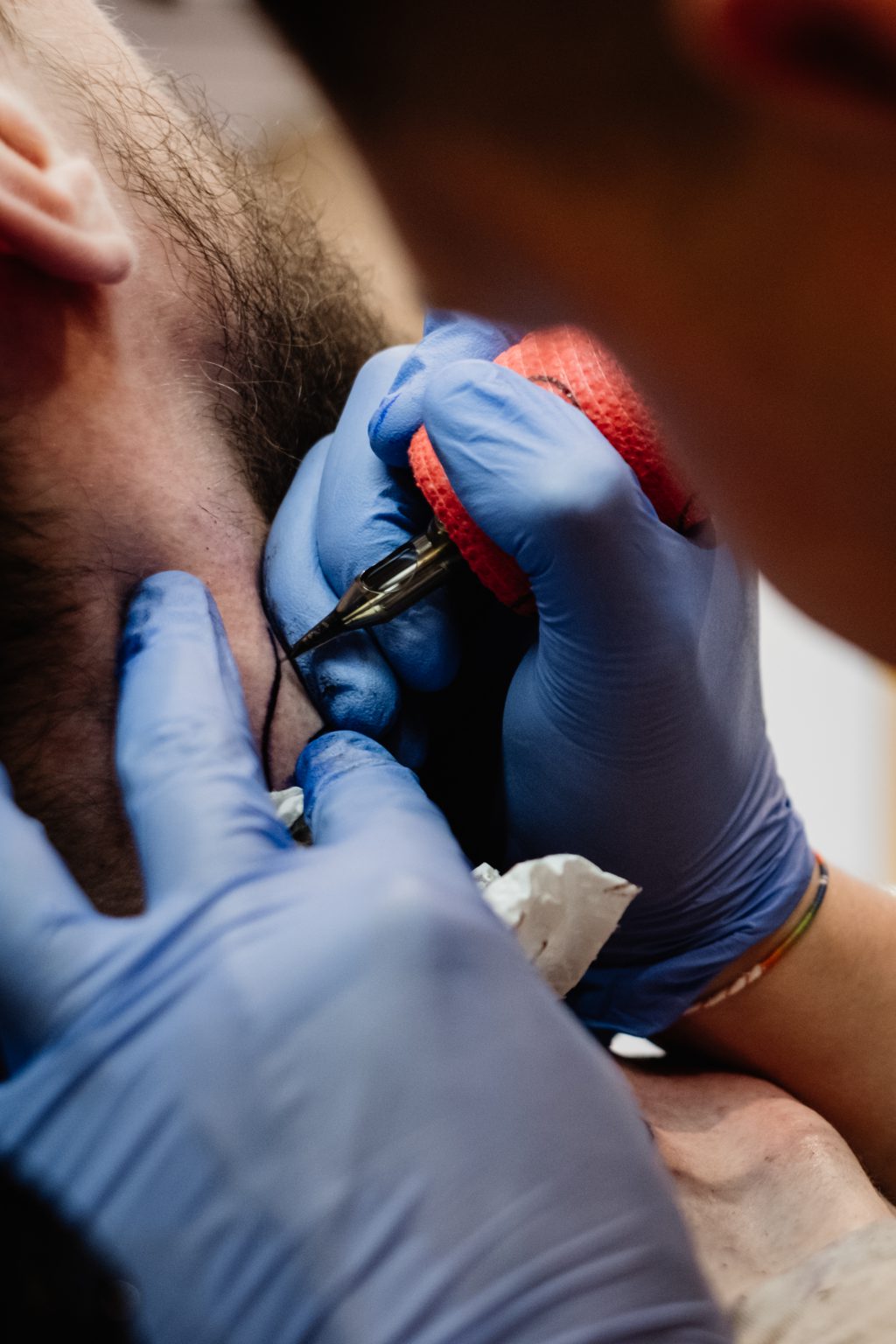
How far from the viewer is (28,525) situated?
0.77m

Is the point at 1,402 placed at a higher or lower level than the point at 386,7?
lower

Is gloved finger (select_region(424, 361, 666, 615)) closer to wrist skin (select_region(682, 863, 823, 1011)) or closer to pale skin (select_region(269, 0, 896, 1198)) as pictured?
pale skin (select_region(269, 0, 896, 1198))

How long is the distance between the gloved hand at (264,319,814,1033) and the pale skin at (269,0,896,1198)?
340 millimetres

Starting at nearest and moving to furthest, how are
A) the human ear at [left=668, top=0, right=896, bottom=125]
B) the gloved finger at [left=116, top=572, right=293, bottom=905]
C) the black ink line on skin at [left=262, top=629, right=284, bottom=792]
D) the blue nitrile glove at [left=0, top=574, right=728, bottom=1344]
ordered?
the human ear at [left=668, top=0, right=896, bottom=125] < the blue nitrile glove at [left=0, top=574, right=728, bottom=1344] < the gloved finger at [left=116, top=572, right=293, bottom=905] < the black ink line on skin at [left=262, top=629, right=284, bottom=792]

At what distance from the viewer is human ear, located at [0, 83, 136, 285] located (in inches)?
28.5

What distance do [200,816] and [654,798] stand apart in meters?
0.43

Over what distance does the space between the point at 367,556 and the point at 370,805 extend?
0.81 feet

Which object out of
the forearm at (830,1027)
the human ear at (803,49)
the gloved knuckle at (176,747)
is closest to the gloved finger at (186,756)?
the gloved knuckle at (176,747)

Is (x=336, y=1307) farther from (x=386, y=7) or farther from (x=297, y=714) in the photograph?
(x=386, y=7)

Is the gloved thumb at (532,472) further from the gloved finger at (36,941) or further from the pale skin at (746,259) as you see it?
the gloved finger at (36,941)

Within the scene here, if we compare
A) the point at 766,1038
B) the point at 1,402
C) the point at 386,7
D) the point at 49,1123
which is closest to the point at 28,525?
the point at 1,402

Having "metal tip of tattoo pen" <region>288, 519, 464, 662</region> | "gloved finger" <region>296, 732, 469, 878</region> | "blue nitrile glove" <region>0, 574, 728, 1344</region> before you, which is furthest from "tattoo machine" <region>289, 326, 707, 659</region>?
"blue nitrile glove" <region>0, 574, 728, 1344</region>

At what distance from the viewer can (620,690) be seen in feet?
2.80

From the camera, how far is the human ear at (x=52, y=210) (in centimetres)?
72
